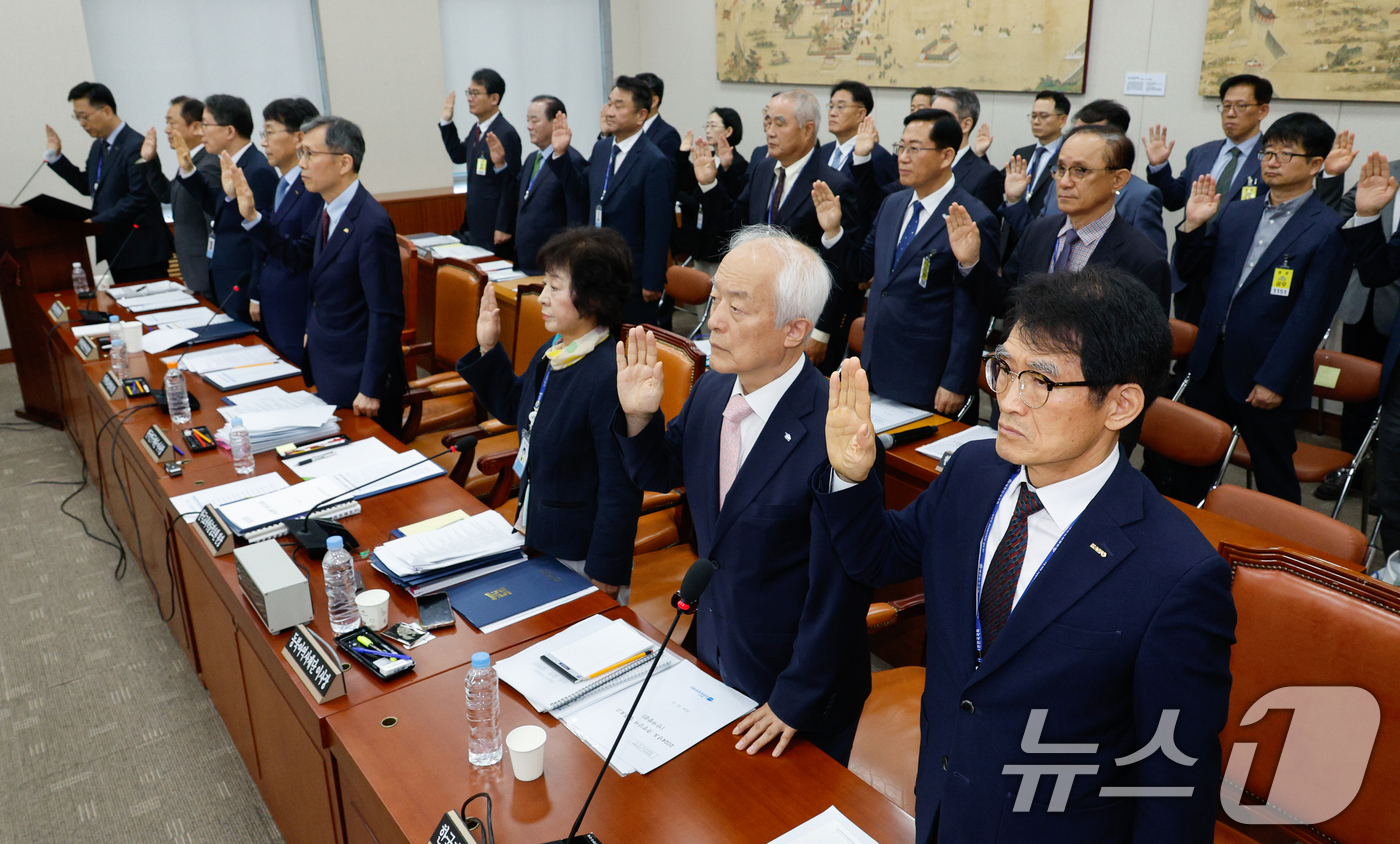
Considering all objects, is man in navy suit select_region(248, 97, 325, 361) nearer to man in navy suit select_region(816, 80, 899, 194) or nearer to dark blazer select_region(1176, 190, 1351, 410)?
Answer: man in navy suit select_region(816, 80, 899, 194)

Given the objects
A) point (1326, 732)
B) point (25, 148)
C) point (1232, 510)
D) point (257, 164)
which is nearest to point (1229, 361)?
point (1232, 510)

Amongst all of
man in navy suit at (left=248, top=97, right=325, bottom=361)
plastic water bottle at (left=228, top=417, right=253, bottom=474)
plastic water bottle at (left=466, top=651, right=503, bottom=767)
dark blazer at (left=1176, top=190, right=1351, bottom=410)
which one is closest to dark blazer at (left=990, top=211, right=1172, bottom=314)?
dark blazer at (left=1176, top=190, right=1351, bottom=410)

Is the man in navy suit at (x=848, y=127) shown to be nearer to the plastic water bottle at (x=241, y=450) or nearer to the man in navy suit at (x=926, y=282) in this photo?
the man in navy suit at (x=926, y=282)

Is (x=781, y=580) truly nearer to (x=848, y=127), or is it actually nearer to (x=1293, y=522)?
(x=1293, y=522)

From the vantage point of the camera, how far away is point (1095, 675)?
126 cm

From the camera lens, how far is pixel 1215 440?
2.88 m

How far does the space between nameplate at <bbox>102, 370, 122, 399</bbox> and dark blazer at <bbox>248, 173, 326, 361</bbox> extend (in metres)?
0.76

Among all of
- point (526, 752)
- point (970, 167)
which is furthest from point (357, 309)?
point (970, 167)

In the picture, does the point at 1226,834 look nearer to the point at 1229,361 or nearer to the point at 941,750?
the point at 941,750

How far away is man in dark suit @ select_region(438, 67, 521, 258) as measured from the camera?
22.0ft

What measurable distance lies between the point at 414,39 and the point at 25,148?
3187mm

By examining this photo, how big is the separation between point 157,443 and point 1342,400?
4500 mm

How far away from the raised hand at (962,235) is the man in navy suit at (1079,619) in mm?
1935

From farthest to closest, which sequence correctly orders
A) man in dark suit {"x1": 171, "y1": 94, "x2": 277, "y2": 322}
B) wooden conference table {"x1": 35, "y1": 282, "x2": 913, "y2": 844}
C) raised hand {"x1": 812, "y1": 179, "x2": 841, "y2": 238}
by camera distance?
man in dark suit {"x1": 171, "y1": 94, "x2": 277, "y2": 322} < raised hand {"x1": 812, "y1": 179, "x2": 841, "y2": 238} < wooden conference table {"x1": 35, "y1": 282, "x2": 913, "y2": 844}
